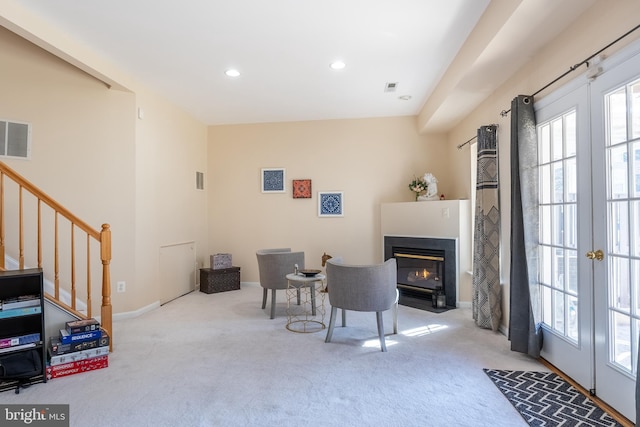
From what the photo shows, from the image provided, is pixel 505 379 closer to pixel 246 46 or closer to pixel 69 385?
pixel 69 385

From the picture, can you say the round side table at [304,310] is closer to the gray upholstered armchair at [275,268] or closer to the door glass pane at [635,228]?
the gray upholstered armchair at [275,268]

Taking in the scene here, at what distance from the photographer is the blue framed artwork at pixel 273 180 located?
5777 millimetres

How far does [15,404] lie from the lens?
2199mm

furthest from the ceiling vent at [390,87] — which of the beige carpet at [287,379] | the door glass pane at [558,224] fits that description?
the beige carpet at [287,379]

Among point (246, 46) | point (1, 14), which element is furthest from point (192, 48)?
point (1, 14)

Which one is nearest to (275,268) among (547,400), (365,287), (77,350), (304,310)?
(304,310)

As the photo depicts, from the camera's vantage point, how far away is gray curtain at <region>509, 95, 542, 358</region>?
273 cm

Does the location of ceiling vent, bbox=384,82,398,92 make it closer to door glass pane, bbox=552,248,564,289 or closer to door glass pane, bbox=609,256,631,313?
door glass pane, bbox=552,248,564,289

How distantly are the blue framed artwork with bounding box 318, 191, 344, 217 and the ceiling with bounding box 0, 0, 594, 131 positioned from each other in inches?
64.8

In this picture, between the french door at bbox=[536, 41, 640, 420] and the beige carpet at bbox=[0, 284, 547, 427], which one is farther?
the beige carpet at bbox=[0, 284, 547, 427]

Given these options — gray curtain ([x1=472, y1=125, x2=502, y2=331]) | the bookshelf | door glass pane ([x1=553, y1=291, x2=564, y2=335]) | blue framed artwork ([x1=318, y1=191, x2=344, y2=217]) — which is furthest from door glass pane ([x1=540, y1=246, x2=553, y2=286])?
the bookshelf

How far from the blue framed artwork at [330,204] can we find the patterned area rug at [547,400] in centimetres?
346

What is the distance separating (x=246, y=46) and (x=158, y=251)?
9.19ft

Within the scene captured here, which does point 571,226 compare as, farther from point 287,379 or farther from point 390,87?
point 390,87
